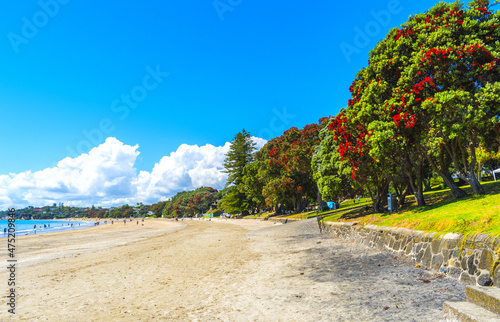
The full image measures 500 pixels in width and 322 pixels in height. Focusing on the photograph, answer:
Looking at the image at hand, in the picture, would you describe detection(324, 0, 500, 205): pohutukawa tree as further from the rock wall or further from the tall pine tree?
the tall pine tree

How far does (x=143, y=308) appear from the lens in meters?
6.43

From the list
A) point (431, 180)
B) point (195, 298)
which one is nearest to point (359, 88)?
point (195, 298)

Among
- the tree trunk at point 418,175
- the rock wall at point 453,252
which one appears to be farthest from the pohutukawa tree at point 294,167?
the rock wall at point 453,252

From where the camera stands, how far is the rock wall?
17.7ft

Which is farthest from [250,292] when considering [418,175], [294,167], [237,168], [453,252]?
[237,168]

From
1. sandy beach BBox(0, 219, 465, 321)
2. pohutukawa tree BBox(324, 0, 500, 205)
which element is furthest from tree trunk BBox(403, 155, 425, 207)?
sandy beach BBox(0, 219, 465, 321)

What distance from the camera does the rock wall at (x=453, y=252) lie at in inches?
212

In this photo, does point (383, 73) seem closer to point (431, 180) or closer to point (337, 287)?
point (337, 287)

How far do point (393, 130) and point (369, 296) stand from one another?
33.9ft

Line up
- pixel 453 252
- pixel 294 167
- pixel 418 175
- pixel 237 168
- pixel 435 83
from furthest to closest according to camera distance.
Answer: pixel 237 168, pixel 294 167, pixel 418 175, pixel 435 83, pixel 453 252

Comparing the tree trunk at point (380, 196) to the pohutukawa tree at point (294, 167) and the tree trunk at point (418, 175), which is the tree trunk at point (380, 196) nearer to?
the tree trunk at point (418, 175)

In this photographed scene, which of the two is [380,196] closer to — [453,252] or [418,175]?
[418,175]

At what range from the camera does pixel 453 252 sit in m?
6.59

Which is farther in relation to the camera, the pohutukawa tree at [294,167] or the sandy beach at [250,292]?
the pohutukawa tree at [294,167]
